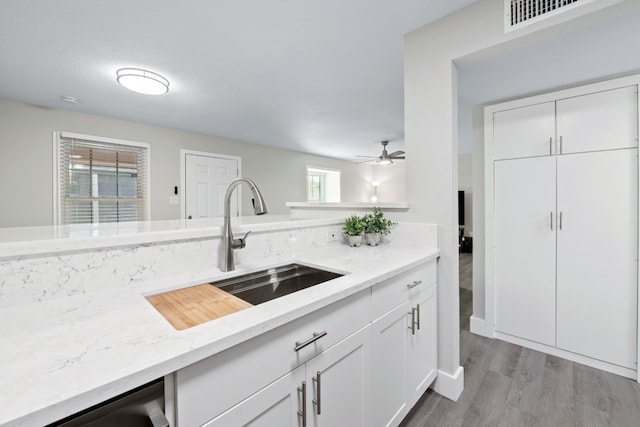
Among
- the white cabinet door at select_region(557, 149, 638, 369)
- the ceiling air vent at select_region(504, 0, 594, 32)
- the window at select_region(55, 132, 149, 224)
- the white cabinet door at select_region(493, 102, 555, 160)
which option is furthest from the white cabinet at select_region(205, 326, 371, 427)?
the window at select_region(55, 132, 149, 224)

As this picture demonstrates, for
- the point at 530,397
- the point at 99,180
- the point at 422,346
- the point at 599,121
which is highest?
the point at 599,121

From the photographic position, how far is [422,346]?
4.96ft

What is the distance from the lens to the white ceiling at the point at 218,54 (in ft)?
5.29

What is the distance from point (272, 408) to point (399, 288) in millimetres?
761

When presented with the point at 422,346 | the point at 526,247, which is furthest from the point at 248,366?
the point at 526,247

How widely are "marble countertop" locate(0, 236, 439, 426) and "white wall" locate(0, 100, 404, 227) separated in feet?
10.9

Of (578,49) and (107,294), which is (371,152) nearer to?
(578,49)

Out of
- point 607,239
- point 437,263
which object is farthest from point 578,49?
point 437,263

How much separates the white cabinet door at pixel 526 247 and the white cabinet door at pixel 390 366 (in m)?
1.52

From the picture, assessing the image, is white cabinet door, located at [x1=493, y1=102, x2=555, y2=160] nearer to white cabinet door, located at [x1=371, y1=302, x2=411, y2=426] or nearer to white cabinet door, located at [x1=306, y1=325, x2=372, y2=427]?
white cabinet door, located at [x1=371, y1=302, x2=411, y2=426]

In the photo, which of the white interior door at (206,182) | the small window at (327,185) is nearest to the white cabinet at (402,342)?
the white interior door at (206,182)

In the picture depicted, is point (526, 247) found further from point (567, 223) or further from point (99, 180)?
point (99, 180)

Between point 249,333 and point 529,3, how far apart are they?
197 centimetres

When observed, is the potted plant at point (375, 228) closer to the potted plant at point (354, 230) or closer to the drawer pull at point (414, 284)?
the potted plant at point (354, 230)
